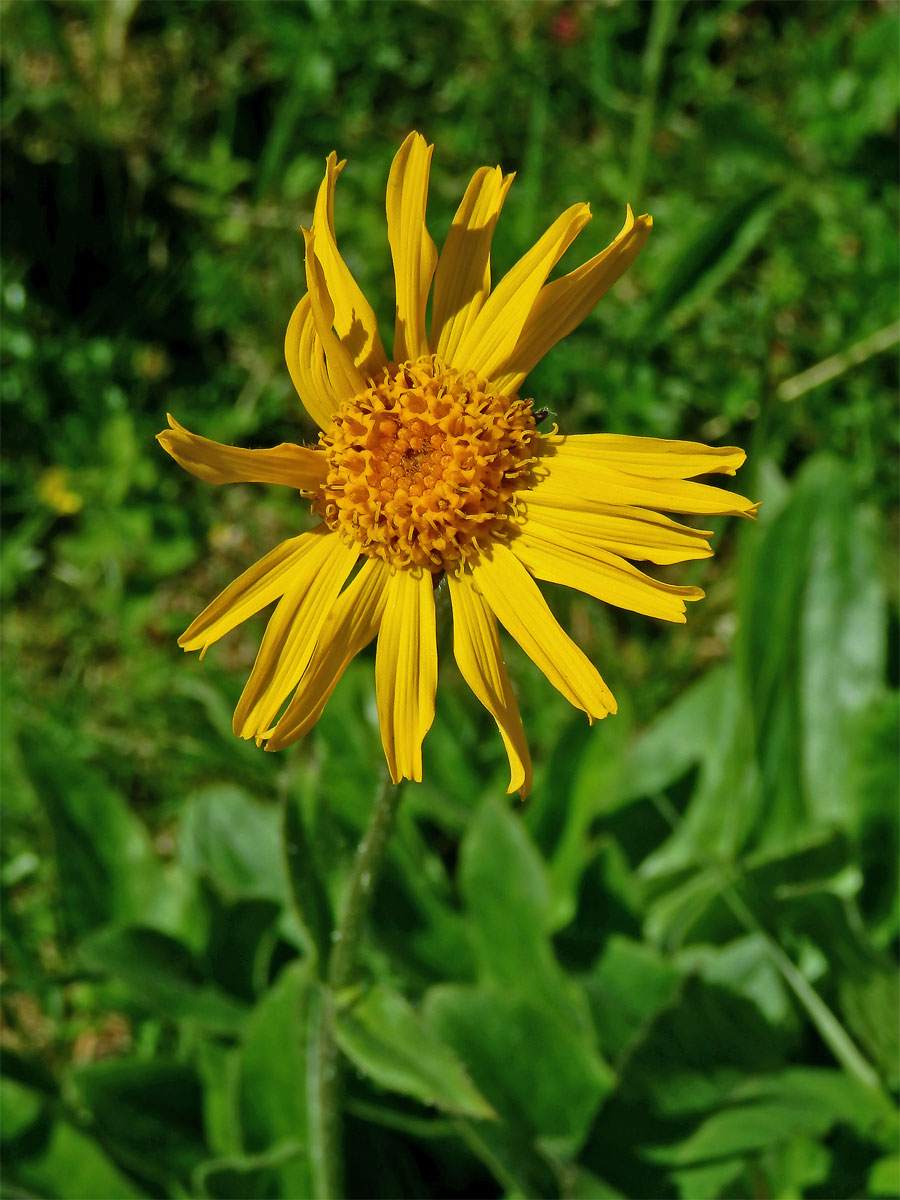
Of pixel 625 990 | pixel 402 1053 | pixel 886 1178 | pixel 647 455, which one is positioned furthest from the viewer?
pixel 625 990

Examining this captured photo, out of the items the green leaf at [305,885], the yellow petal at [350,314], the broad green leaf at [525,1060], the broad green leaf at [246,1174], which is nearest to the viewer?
the yellow petal at [350,314]

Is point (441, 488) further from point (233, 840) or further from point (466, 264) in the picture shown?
point (233, 840)

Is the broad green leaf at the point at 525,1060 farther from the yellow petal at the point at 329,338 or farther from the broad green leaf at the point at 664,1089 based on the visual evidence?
the yellow petal at the point at 329,338

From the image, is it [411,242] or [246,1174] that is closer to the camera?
[411,242]

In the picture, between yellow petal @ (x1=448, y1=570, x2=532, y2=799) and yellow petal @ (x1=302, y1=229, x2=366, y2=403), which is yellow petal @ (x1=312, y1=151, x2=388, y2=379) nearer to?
yellow petal @ (x1=302, y1=229, x2=366, y2=403)

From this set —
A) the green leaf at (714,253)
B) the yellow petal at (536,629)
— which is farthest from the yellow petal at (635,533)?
the green leaf at (714,253)

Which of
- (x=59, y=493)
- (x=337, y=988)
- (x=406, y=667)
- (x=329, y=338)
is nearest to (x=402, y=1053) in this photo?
(x=337, y=988)

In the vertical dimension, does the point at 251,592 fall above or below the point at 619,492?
below

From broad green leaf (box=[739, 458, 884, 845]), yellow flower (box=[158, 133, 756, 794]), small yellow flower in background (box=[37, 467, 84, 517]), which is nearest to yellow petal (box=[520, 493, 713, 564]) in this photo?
yellow flower (box=[158, 133, 756, 794])
